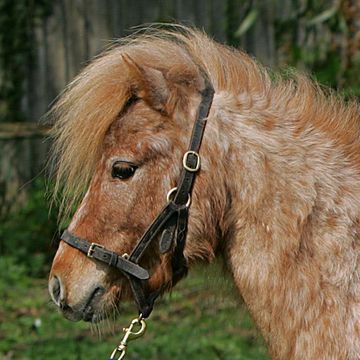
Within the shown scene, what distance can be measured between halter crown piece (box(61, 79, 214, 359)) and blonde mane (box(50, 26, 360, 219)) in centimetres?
15

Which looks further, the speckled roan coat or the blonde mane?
the blonde mane

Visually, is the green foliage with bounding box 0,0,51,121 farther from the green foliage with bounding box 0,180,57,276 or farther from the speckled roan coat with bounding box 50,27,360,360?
the speckled roan coat with bounding box 50,27,360,360

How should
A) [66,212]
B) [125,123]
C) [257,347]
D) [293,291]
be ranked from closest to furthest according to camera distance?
[293,291] → [125,123] → [66,212] → [257,347]

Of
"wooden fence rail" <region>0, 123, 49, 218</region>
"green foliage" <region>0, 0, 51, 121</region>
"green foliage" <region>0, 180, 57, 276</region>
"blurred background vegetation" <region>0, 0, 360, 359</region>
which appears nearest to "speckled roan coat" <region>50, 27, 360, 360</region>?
"blurred background vegetation" <region>0, 0, 360, 359</region>

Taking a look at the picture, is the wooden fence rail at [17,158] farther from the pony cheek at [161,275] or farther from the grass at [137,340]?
the pony cheek at [161,275]

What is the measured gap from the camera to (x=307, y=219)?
302 centimetres

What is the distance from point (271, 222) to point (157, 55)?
29.7 inches

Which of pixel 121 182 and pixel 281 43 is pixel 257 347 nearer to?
pixel 121 182

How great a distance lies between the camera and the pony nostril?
3.21 meters

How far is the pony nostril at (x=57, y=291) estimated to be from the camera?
10.5 ft

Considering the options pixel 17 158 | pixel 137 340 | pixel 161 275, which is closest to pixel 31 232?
pixel 17 158

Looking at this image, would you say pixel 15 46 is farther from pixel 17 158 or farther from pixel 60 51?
pixel 17 158

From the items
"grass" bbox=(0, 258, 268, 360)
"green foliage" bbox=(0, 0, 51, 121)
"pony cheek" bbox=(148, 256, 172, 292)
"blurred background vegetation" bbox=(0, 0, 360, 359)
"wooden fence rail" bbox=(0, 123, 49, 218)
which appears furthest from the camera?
"green foliage" bbox=(0, 0, 51, 121)

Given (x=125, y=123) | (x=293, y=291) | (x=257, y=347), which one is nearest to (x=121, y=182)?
(x=125, y=123)
